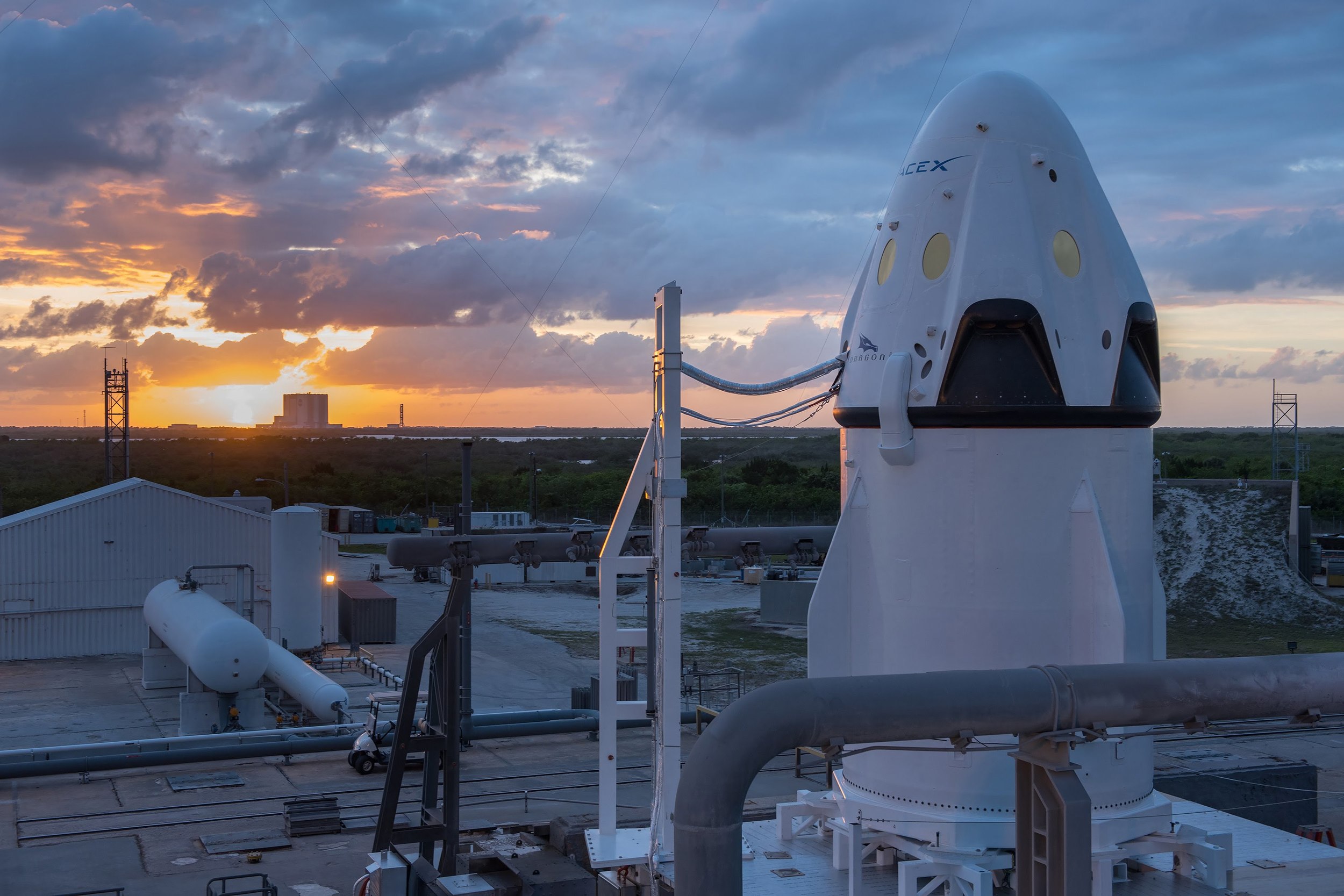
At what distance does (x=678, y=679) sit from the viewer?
555 inches

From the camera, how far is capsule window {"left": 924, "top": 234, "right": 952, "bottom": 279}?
14.2 metres

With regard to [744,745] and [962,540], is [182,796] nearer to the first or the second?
[962,540]

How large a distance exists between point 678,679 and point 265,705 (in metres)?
23.8

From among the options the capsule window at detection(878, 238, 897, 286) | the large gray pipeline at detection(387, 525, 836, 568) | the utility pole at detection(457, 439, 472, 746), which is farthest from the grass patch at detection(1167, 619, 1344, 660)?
the capsule window at detection(878, 238, 897, 286)

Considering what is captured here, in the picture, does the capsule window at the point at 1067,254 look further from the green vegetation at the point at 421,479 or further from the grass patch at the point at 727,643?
the green vegetation at the point at 421,479

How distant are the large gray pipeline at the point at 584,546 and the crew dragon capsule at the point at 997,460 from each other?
2.72 m

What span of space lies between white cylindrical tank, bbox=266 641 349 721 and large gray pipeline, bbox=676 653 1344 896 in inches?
958

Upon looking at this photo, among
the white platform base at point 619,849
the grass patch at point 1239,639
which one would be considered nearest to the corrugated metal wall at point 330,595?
the grass patch at point 1239,639

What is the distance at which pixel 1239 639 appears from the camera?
48844 mm

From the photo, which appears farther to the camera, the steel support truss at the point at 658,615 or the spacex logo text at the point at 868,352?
the spacex logo text at the point at 868,352

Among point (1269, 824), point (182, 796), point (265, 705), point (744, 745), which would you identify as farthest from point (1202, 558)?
point (744, 745)

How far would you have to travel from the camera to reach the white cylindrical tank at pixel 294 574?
1644 inches

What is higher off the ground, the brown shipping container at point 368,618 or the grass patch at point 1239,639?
the brown shipping container at point 368,618

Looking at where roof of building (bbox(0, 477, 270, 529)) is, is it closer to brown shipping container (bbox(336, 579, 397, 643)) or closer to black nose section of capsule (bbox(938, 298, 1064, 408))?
brown shipping container (bbox(336, 579, 397, 643))
